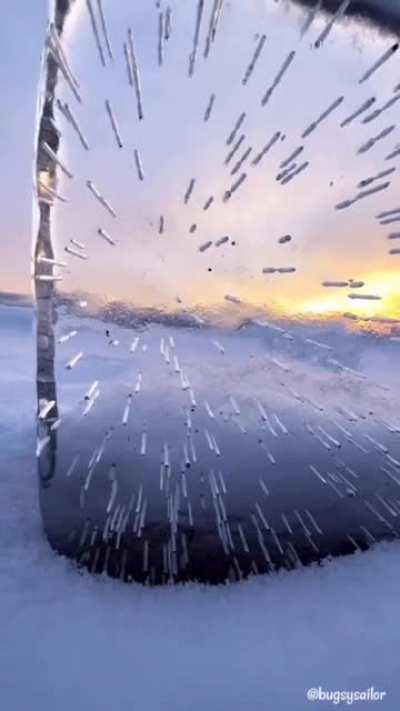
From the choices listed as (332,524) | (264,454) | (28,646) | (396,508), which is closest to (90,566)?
(28,646)

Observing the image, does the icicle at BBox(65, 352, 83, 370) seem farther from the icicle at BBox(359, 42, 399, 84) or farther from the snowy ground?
the icicle at BBox(359, 42, 399, 84)

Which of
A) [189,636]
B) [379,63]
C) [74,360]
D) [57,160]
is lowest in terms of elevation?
[189,636]

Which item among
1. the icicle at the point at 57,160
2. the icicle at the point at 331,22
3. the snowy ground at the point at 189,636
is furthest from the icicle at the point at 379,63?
the snowy ground at the point at 189,636

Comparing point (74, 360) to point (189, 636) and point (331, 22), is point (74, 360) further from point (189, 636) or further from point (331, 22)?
point (331, 22)

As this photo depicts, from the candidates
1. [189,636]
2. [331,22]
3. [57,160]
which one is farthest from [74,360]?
[331,22]

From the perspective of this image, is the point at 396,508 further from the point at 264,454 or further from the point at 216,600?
the point at 216,600

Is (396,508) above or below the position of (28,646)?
above

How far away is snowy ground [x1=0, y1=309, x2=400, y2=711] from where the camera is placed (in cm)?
161

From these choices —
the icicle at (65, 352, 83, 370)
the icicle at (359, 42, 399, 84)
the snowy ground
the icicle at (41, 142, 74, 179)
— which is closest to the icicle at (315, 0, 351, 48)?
the icicle at (359, 42, 399, 84)

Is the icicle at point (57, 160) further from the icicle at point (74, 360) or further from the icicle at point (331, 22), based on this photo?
the icicle at point (331, 22)

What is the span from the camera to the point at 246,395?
7.15 feet

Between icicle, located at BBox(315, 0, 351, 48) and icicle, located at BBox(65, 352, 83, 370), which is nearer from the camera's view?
icicle, located at BBox(315, 0, 351, 48)

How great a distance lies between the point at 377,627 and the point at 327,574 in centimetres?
29

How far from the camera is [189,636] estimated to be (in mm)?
1866
